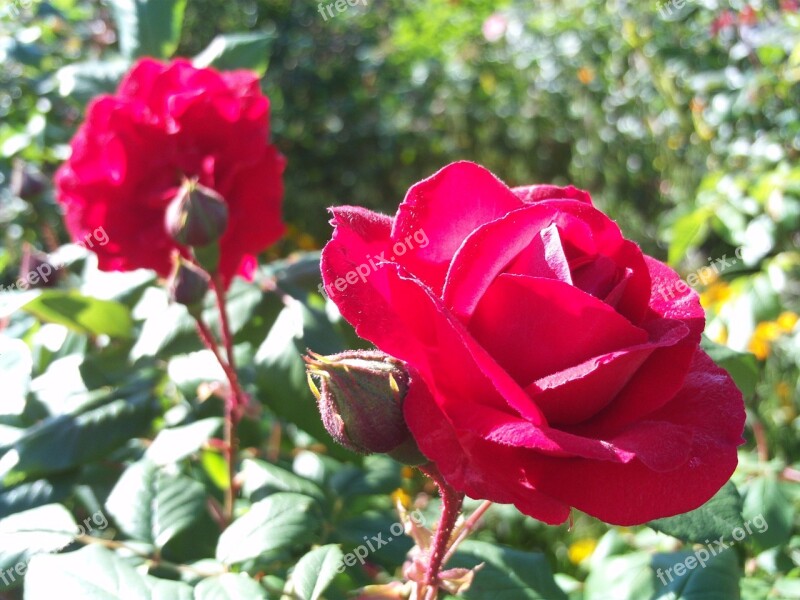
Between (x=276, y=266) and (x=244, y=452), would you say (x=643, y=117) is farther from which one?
(x=244, y=452)

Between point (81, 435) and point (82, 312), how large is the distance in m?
0.16

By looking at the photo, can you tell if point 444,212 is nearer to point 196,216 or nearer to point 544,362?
point 544,362

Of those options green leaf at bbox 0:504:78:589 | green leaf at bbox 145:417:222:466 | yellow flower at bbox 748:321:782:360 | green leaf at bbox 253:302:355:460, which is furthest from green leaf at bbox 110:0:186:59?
yellow flower at bbox 748:321:782:360

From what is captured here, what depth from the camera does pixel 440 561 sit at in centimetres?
53

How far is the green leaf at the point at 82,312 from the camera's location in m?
0.93

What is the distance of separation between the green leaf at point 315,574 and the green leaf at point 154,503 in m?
0.19

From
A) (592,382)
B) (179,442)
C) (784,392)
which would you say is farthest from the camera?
(784,392)

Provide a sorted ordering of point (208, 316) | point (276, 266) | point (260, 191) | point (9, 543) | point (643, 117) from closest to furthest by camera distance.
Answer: point (9, 543), point (260, 191), point (208, 316), point (276, 266), point (643, 117)

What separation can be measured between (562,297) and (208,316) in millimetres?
736

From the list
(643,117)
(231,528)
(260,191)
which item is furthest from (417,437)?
(643,117)

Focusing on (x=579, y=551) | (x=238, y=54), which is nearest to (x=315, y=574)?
(x=238, y=54)

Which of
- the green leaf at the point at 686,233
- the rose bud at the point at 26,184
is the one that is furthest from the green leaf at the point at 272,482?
the green leaf at the point at 686,233

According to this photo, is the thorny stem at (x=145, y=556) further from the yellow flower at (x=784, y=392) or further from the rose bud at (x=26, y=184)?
the yellow flower at (x=784, y=392)

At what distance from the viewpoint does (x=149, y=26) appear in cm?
121
